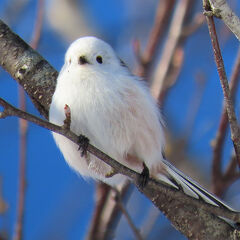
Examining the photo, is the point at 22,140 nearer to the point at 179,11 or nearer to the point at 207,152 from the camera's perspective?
the point at 179,11

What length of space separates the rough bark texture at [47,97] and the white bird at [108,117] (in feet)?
0.13

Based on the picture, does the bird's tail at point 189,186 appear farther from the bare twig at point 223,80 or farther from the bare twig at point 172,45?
the bare twig at point 172,45

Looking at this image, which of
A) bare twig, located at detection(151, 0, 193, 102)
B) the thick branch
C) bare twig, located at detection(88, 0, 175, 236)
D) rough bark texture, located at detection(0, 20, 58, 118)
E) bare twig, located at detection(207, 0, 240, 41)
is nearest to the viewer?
bare twig, located at detection(207, 0, 240, 41)

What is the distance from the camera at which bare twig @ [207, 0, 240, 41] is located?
87 centimetres

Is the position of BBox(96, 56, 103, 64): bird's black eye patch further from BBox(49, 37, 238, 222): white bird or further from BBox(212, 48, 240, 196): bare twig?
BBox(212, 48, 240, 196): bare twig

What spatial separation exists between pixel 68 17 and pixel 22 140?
4.51ft

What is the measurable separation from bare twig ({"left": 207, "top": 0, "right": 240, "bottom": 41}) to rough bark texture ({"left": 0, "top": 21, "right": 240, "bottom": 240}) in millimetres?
402

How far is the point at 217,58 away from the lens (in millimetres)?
915

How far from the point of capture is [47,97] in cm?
125

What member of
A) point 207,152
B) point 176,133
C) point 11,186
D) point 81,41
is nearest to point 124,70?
point 81,41

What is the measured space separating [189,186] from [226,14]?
476 millimetres

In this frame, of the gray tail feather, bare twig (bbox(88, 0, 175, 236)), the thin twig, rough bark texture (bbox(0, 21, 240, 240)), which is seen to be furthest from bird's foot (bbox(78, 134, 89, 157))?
bare twig (bbox(88, 0, 175, 236))

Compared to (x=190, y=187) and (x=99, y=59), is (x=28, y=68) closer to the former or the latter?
(x=99, y=59)

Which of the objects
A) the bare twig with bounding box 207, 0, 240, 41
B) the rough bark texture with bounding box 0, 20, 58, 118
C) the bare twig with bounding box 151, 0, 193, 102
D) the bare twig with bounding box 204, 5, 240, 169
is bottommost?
the bare twig with bounding box 204, 5, 240, 169
